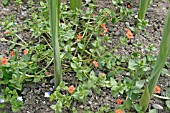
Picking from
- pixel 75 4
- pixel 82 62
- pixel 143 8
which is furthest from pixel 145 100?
pixel 75 4

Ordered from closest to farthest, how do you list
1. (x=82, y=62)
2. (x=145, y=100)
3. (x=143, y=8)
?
(x=145, y=100) → (x=82, y=62) → (x=143, y=8)

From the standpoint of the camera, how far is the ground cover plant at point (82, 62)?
123 centimetres

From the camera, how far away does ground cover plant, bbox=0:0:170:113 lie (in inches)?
48.6

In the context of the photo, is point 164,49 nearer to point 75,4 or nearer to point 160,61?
point 160,61

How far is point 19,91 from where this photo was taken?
1343 mm

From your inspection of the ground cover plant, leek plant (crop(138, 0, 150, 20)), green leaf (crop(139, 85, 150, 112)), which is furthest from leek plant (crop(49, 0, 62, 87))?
leek plant (crop(138, 0, 150, 20))

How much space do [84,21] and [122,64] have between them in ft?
0.95

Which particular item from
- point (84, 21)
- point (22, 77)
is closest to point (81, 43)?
point (84, 21)

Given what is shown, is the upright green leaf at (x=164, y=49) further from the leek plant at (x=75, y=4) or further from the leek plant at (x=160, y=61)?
the leek plant at (x=75, y=4)

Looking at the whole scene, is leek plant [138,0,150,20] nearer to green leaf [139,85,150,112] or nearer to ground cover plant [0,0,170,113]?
ground cover plant [0,0,170,113]

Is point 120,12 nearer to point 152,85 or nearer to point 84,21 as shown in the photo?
point 84,21

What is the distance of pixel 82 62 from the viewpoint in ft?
4.65

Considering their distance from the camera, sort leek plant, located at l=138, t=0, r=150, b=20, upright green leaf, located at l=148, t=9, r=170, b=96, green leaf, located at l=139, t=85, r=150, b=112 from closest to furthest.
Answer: upright green leaf, located at l=148, t=9, r=170, b=96
green leaf, located at l=139, t=85, r=150, b=112
leek plant, located at l=138, t=0, r=150, b=20

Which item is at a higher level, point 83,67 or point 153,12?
point 153,12
